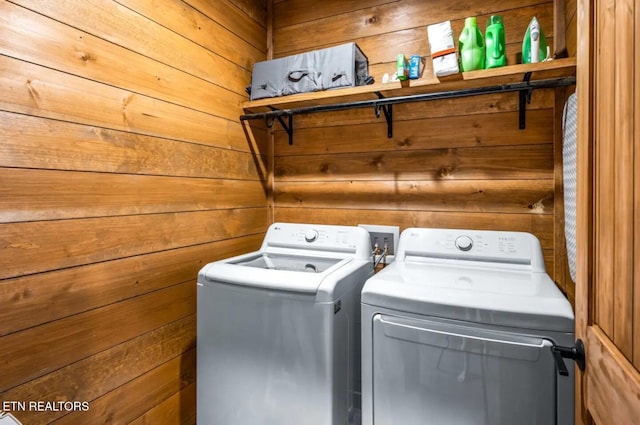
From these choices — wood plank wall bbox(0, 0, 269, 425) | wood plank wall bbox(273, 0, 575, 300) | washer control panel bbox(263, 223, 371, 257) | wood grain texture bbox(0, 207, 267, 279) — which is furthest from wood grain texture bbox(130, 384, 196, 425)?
wood plank wall bbox(273, 0, 575, 300)

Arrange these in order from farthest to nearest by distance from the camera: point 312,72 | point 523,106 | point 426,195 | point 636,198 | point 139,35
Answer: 1. point 426,195
2. point 312,72
3. point 523,106
4. point 139,35
5. point 636,198

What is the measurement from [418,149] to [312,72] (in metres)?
0.68

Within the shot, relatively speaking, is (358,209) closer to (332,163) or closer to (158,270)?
(332,163)

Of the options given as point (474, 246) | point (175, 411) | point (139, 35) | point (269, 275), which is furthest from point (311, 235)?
point (139, 35)

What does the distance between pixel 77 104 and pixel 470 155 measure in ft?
5.46

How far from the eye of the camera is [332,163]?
204cm

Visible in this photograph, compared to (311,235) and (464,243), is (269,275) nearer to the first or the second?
(311,235)

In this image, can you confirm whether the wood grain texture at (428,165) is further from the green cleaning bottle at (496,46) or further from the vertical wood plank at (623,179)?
the vertical wood plank at (623,179)

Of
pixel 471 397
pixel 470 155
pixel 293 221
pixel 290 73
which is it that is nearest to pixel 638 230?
pixel 471 397

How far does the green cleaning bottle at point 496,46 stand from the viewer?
4.61 ft

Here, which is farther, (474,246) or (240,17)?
(240,17)

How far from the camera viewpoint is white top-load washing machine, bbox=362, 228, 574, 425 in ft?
3.10

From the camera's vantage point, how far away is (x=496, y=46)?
142 centimetres

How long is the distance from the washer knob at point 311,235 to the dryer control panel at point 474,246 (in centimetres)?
42
